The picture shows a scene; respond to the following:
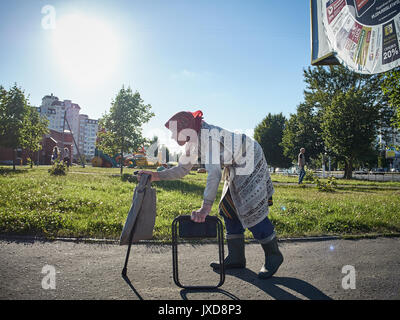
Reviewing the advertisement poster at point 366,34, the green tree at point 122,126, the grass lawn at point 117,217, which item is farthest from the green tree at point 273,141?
the advertisement poster at point 366,34

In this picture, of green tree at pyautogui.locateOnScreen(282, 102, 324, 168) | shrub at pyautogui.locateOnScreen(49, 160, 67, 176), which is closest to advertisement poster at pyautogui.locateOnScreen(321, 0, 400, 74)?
shrub at pyautogui.locateOnScreen(49, 160, 67, 176)

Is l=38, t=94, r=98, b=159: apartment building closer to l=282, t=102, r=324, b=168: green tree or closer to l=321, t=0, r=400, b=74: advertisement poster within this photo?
l=282, t=102, r=324, b=168: green tree

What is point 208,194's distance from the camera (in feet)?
8.56

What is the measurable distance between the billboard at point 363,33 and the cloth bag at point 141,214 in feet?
16.5

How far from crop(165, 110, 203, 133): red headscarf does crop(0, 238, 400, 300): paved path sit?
1802 mm

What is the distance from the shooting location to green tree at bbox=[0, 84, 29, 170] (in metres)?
Result: 21.7

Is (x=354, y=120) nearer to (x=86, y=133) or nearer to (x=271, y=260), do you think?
(x=271, y=260)

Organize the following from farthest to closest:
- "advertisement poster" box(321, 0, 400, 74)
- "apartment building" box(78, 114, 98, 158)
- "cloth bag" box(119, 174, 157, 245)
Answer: "apartment building" box(78, 114, 98, 158)
"advertisement poster" box(321, 0, 400, 74)
"cloth bag" box(119, 174, 157, 245)

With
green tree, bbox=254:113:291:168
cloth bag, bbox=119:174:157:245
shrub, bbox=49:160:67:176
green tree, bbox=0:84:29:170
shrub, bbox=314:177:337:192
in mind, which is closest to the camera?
→ cloth bag, bbox=119:174:157:245

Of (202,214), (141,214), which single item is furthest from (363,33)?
→ (141,214)

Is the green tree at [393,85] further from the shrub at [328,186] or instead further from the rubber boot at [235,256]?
the rubber boot at [235,256]

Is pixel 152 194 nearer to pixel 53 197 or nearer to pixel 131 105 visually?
pixel 53 197

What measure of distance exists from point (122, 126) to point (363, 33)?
20083 mm

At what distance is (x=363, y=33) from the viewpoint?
5.29 meters
